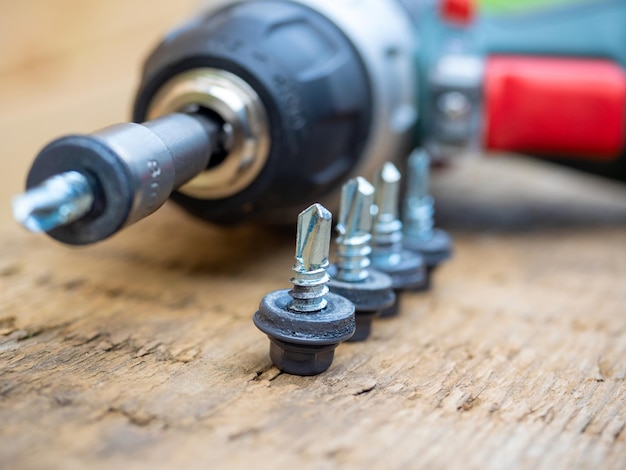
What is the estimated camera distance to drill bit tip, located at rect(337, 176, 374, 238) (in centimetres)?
46

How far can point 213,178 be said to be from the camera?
51 centimetres

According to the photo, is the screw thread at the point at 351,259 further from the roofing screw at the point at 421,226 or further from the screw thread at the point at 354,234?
the roofing screw at the point at 421,226

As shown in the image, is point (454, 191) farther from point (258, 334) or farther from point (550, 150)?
point (258, 334)

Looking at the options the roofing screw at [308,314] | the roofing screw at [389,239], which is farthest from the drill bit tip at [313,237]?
the roofing screw at [389,239]

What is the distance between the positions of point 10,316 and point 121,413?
0.50 feet

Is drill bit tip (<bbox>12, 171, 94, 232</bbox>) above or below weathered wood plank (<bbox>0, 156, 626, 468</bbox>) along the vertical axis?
above

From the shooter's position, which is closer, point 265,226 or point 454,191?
point 265,226

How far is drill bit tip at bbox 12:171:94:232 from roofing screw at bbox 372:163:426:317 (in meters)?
0.21

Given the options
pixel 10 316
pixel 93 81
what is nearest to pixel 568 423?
pixel 10 316

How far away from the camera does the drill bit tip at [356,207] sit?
0.46m

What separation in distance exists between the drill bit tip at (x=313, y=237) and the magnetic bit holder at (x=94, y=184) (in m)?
0.07

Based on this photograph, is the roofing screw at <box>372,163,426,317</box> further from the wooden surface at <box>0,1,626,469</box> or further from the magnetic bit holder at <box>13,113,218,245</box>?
the magnetic bit holder at <box>13,113,218,245</box>

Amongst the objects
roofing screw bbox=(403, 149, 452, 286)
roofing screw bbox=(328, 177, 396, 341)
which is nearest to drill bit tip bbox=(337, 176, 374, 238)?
roofing screw bbox=(328, 177, 396, 341)

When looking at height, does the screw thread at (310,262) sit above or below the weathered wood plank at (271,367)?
above
